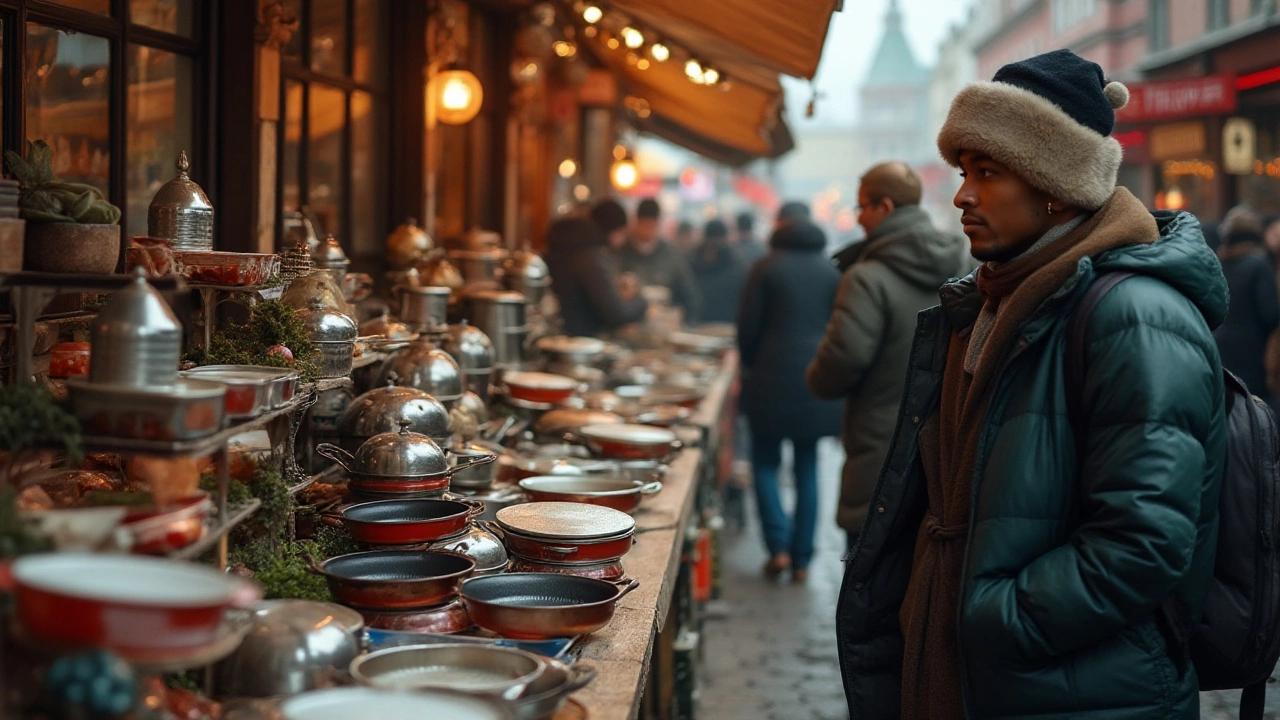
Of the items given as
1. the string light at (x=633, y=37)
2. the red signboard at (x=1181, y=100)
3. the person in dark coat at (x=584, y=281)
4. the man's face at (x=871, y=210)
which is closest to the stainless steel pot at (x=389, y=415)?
the man's face at (x=871, y=210)

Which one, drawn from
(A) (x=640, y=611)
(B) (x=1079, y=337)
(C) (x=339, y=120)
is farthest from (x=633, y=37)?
(B) (x=1079, y=337)

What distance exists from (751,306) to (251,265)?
554cm

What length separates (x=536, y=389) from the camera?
18.0ft

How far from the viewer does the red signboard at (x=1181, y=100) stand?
44.6 feet

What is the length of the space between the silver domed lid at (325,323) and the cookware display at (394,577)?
63 cm

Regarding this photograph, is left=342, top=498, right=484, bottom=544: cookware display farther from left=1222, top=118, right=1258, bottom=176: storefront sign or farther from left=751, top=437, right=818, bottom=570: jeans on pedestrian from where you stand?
left=1222, top=118, right=1258, bottom=176: storefront sign

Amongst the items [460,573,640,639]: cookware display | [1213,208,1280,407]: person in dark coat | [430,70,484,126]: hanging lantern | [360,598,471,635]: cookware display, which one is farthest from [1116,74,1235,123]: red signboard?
[360,598,471,635]: cookware display

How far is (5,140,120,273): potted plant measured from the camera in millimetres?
2424

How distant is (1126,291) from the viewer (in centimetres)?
254

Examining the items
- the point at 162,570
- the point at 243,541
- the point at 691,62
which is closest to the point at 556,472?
the point at 243,541

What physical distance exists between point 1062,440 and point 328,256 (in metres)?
2.57

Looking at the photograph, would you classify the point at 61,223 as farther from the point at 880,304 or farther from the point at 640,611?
the point at 880,304

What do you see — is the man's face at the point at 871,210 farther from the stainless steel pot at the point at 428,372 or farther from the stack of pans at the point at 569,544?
the stack of pans at the point at 569,544

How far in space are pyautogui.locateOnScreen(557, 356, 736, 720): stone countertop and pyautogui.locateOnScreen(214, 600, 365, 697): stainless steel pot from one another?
431 mm
